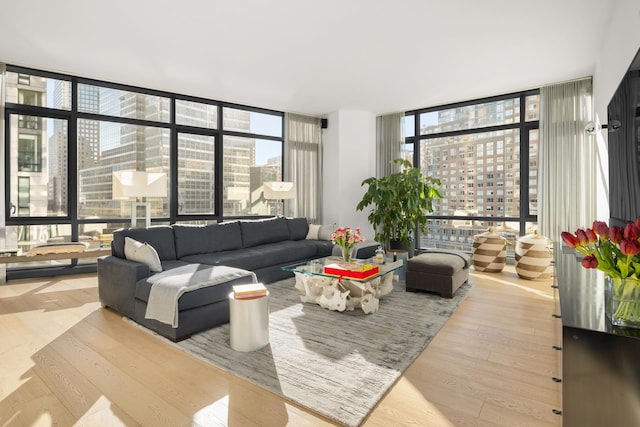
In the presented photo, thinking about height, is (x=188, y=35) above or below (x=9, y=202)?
above

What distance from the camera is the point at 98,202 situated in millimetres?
5281

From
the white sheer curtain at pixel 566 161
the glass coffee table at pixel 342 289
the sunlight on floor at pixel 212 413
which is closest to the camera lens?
the sunlight on floor at pixel 212 413

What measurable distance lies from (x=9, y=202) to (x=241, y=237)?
3.09m

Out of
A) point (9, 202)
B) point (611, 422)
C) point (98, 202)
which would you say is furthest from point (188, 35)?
point (611, 422)

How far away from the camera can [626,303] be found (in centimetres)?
123

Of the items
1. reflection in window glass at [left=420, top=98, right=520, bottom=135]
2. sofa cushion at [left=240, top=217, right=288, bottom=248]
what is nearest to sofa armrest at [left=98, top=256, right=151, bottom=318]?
sofa cushion at [left=240, top=217, right=288, bottom=248]

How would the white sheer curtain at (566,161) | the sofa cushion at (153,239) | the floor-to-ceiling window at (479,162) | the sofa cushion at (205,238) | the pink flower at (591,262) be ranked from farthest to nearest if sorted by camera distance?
the floor-to-ceiling window at (479,162)
the white sheer curtain at (566,161)
the sofa cushion at (205,238)
the sofa cushion at (153,239)
the pink flower at (591,262)

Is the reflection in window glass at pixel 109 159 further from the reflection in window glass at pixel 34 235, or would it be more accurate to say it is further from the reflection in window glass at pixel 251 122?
the reflection in window glass at pixel 251 122

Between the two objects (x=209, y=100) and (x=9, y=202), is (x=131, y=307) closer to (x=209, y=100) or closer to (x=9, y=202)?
(x=9, y=202)

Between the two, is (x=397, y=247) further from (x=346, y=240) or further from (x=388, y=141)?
(x=346, y=240)

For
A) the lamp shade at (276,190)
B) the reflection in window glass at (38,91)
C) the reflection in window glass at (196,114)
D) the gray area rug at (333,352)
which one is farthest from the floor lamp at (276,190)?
the reflection in window glass at (38,91)

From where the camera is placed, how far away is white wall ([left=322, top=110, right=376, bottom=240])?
275 inches

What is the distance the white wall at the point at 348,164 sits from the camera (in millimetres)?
6988

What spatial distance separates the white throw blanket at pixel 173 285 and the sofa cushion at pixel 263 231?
69.4 inches
